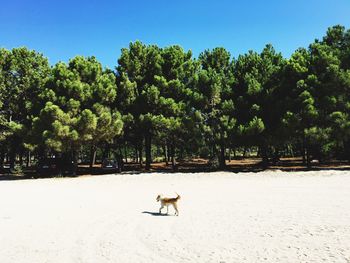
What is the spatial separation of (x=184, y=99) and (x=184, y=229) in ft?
97.6

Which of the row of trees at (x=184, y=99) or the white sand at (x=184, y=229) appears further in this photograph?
the row of trees at (x=184, y=99)

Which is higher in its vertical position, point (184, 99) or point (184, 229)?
point (184, 99)

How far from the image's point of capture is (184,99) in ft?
133

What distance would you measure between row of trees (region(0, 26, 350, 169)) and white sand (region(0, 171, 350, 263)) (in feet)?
49.8

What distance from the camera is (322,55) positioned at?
114ft

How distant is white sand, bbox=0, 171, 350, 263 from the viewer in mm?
8773

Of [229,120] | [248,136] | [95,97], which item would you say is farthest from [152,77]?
[248,136]

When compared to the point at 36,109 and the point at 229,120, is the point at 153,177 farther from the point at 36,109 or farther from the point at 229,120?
the point at 36,109

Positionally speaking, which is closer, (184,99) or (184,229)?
(184,229)

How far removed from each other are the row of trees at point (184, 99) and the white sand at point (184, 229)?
1518 centimetres

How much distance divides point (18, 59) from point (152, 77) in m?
15.7

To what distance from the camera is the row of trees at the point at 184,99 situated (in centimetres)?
3359

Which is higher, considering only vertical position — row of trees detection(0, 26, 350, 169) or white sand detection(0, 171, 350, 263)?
row of trees detection(0, 26, 350, 169)

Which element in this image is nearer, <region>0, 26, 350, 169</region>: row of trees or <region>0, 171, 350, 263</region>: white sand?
<region>0, 171, 350, 263</region>: white sand
